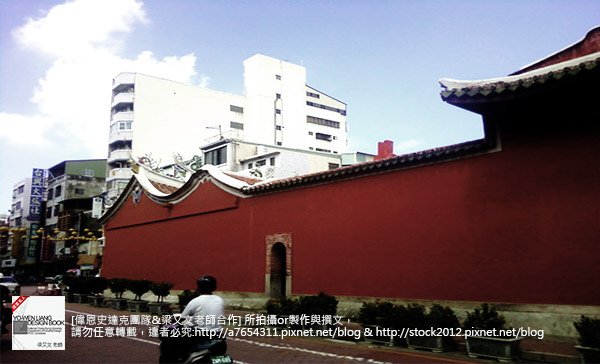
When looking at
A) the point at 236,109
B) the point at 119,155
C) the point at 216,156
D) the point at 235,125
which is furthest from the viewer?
the point at 236,109

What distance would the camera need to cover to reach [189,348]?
202 inches

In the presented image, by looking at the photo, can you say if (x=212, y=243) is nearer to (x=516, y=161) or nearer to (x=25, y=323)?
(x=25, y=323)

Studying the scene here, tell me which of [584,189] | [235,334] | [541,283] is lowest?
[235,334]

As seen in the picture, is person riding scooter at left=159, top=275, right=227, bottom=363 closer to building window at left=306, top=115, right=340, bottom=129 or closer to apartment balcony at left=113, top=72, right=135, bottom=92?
apartment balcony at left=113, top=72, right=135, bottom=92

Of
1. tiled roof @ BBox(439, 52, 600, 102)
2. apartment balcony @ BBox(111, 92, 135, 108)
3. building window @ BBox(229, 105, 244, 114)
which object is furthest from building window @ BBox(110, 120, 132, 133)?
tiled roof @ BBox(439, 52, 600, 102)

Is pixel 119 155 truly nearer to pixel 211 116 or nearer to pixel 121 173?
pixel 121 173

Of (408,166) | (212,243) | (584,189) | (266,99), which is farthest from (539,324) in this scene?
(266,99)

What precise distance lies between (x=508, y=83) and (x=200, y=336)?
7396 mm

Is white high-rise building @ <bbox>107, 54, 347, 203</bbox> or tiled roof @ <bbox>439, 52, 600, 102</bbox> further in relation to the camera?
white high-rise building @ <bbox>107, 54, 347, 203</bbox>

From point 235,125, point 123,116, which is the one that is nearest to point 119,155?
point 123,116

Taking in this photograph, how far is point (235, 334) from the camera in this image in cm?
1122

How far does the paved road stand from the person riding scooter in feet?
9.31

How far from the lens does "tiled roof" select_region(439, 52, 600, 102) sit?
848 centimetres

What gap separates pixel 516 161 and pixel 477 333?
4.02m
